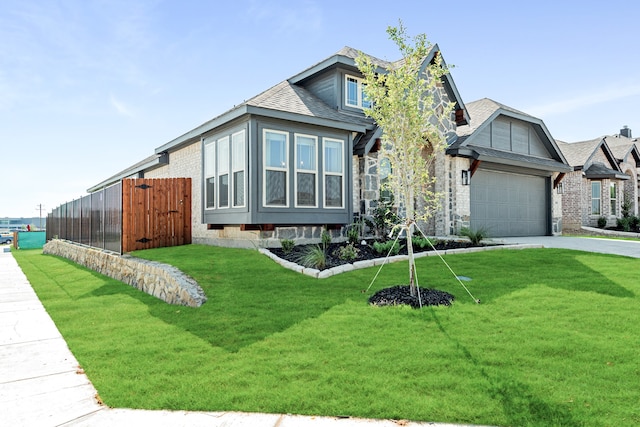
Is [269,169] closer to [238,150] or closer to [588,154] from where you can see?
[238,150]

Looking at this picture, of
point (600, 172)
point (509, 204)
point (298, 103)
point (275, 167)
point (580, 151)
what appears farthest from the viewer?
point (580, 151)

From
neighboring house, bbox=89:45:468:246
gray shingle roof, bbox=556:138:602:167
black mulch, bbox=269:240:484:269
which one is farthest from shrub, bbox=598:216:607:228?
neighboring house, bbox=89:45:468:246

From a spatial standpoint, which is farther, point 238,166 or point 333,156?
point 333,156

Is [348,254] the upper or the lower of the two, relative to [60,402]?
upper

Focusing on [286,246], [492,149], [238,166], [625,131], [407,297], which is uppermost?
[625,131]

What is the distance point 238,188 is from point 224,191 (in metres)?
0.90

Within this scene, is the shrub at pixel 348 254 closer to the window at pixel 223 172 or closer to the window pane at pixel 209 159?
the window at pixel 223 172

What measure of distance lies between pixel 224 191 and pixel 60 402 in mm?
8570

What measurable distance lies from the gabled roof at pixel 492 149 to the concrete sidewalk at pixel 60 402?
523 inches

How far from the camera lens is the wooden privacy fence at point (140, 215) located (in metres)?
10.7

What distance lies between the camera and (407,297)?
596 centimetres

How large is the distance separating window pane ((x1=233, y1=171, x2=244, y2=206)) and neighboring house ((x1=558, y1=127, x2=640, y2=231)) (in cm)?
1868

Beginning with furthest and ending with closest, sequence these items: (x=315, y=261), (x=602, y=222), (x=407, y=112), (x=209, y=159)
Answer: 1. (x=602, y=222)
2. (x=209, y=159)
3. (x=315, y=261)
4. (x=407, y=112)

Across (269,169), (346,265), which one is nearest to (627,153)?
(269,169)
